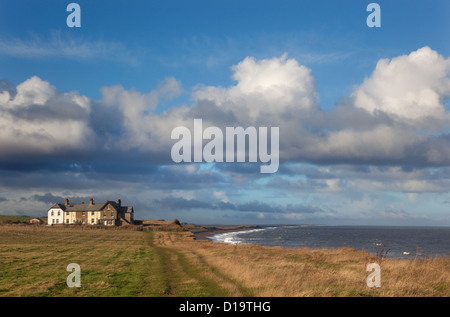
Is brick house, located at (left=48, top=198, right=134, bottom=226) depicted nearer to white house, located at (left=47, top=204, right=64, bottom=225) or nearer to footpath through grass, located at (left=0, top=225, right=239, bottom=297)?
white house, located at (left=47, top=204, right=64, bottom=225)

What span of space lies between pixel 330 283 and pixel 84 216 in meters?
125

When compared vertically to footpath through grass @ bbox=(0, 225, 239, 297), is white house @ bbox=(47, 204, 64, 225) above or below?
below

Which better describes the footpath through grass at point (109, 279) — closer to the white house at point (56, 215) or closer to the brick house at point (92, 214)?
the brick house at point (92, 214)

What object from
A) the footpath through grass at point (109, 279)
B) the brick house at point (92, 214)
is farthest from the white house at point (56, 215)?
the footpath through grass at point (109, 279)

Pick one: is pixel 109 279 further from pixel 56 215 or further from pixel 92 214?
pixel 56 215

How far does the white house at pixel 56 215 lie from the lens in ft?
439

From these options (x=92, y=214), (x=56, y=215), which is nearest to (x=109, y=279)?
(x=92, y=214)

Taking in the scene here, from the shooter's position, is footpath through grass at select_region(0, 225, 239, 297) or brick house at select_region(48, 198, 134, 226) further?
brick house at select_region(48, 198, 134, 226)

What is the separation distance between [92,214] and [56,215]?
48.5ft

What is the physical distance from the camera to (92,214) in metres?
130

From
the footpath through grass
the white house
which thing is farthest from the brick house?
the footpath through grass

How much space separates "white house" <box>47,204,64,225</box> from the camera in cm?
13375

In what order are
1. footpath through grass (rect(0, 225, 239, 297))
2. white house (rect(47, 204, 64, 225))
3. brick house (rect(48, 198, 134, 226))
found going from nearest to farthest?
footpath through grass (rect(0, 225, 239, 297)) → brick house (rect(48, 198, 134, 226)) → white house (rect(47, 204, 64, 225))
